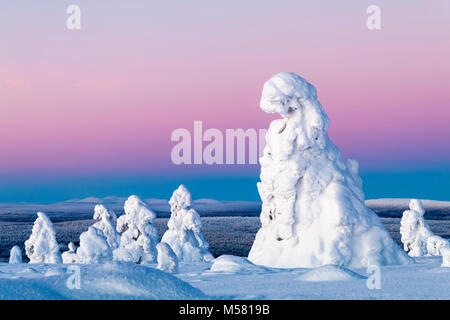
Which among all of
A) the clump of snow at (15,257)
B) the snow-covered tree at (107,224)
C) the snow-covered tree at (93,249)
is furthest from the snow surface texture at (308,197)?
the snow-covered tree at (107,224)

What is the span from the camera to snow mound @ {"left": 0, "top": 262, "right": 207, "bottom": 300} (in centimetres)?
923

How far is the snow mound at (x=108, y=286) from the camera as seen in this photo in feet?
30.3

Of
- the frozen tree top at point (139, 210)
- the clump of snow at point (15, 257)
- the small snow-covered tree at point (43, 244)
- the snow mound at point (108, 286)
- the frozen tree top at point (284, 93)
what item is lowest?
the clump of snow at point (15, 257)

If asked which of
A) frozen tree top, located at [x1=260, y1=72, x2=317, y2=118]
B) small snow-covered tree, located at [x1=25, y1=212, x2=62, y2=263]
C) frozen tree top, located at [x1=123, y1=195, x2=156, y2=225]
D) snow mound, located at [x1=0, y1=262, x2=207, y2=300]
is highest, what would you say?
frozen tree top, located at [x1=260, y1=72, x2=317, y2=118]

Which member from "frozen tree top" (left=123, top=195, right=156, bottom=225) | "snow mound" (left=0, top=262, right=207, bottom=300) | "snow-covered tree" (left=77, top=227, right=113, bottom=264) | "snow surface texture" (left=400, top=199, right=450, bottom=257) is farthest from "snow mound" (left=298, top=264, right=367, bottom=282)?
"snow surface texture" (left=400, top=199, right=450, bottom=257)

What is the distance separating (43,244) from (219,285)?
15.9 metres

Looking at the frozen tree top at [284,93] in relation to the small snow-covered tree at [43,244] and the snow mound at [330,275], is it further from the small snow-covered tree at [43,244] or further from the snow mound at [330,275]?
the small snow-covered tree at [43,244]

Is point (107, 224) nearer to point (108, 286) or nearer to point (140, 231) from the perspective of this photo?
point (140, 231)

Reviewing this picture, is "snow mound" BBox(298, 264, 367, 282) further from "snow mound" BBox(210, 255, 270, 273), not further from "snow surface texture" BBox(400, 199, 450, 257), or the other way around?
"snow surface texture" BBox(400, 199, 450, 257)

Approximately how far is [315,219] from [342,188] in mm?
1192

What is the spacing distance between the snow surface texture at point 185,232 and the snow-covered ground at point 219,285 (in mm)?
15617

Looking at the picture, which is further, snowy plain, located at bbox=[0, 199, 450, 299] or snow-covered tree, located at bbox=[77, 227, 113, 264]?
snow-covered tree, located at bbox=[77, 227, 113, 264]

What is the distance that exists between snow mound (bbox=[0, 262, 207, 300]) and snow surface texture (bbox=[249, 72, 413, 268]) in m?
9.18
